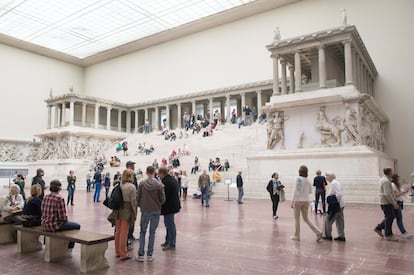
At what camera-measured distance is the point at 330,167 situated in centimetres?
1527

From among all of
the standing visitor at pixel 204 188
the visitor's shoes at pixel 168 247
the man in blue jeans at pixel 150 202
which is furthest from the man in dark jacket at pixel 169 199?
the standing visitor at pixel 204 188

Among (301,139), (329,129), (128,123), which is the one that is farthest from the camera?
(128,123)

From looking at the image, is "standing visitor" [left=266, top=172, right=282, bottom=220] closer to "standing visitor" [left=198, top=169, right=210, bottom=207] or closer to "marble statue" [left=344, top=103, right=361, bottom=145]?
"standing visitor" [left=198, top=169, right=210, bottom=207]

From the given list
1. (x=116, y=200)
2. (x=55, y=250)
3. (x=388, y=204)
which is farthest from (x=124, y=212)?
(x=388, y=204)

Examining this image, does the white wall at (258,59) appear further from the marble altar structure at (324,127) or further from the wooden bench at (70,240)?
the wooden bench at (70,240)

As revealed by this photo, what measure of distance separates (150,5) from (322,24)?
1593cm

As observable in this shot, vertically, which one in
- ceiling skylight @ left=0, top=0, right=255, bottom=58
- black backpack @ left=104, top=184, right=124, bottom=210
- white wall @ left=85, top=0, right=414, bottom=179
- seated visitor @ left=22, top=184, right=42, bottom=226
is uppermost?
ceiling skylight @ left=0, top=0, right=255, bottom=58

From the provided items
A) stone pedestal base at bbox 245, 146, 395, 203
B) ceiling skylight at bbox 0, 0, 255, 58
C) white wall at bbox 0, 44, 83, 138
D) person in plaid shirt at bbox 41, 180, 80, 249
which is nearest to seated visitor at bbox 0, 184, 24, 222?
person in plaid shirt at bbox 41, 180, 80, 249

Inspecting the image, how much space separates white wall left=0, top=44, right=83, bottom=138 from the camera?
3703 cm

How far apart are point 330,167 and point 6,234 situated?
1299cm

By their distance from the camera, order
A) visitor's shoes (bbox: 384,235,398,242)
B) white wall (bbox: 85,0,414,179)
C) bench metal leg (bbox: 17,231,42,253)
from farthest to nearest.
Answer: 1. white wall (bbox: 85,0,414,179)
2. visitor's shoes (bbox: 384,235,398,242)
3. bench metal leg (bbox: 17,231,42,253)

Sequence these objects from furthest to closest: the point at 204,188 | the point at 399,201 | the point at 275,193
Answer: the point at 204,188 → the point at 275,193 → the point at 399,201

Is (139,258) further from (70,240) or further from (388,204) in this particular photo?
(388,204)

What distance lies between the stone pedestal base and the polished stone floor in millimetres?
5029
